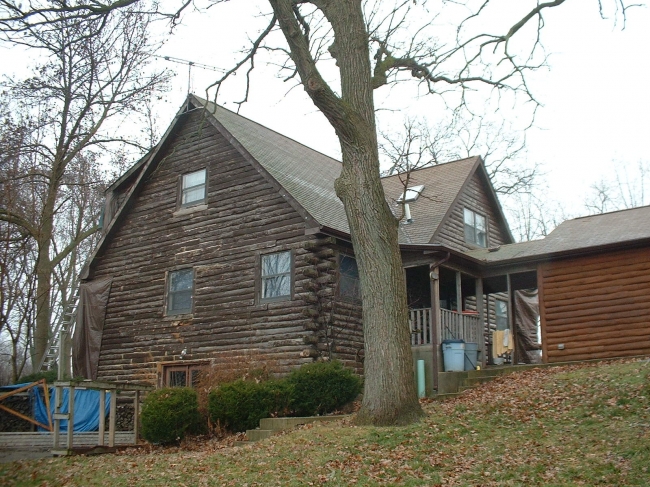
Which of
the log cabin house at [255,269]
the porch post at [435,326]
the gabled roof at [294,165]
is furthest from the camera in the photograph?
the gabled roof at [294,165]

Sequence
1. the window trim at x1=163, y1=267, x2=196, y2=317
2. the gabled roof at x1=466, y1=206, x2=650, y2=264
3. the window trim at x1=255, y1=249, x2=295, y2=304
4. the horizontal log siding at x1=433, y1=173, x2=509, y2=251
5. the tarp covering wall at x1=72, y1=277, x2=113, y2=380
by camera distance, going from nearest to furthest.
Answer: the gabled roof at x1=466, y1=206, x2=650, y2=264
the window trim at x1=255, y1=249, x2=295, y2=304
the window trim at x1=163, y1=267, x2=196, y2=317
the tarp covering wall at x1=72, y1=277, x2=113, y2=380
the horizontal log siding at x1=433, y1=173, x2=509, y2=251

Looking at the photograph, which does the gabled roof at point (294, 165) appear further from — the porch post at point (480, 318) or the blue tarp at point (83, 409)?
the blue tarp at point (83, 409)

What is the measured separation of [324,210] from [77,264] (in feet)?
76.0

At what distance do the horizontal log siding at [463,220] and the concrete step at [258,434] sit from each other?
28.6 feet

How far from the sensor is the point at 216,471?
10211 millimetres

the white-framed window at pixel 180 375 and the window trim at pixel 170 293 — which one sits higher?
the window trim at pixel 170 293

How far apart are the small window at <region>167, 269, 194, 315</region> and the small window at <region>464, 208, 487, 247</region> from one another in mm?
8876

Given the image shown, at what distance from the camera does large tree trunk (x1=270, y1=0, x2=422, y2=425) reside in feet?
38.2

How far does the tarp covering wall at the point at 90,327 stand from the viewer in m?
21.1

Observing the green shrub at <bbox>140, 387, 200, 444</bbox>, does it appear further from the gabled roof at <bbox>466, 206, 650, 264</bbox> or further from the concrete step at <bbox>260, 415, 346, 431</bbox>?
the gabled roof at <bbox>466, 206, 650, 264</bbox>

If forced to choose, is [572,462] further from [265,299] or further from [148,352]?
[148,352]

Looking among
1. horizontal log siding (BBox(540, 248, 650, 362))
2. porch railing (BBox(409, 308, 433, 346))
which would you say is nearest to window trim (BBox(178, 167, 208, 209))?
porch railing (BBox(409, 308, 433, 346))

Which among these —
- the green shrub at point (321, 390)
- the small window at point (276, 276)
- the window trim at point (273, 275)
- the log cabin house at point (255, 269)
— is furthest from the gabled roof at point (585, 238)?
the green shrub at point (321, 390)

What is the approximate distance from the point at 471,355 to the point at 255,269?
18.9ft
